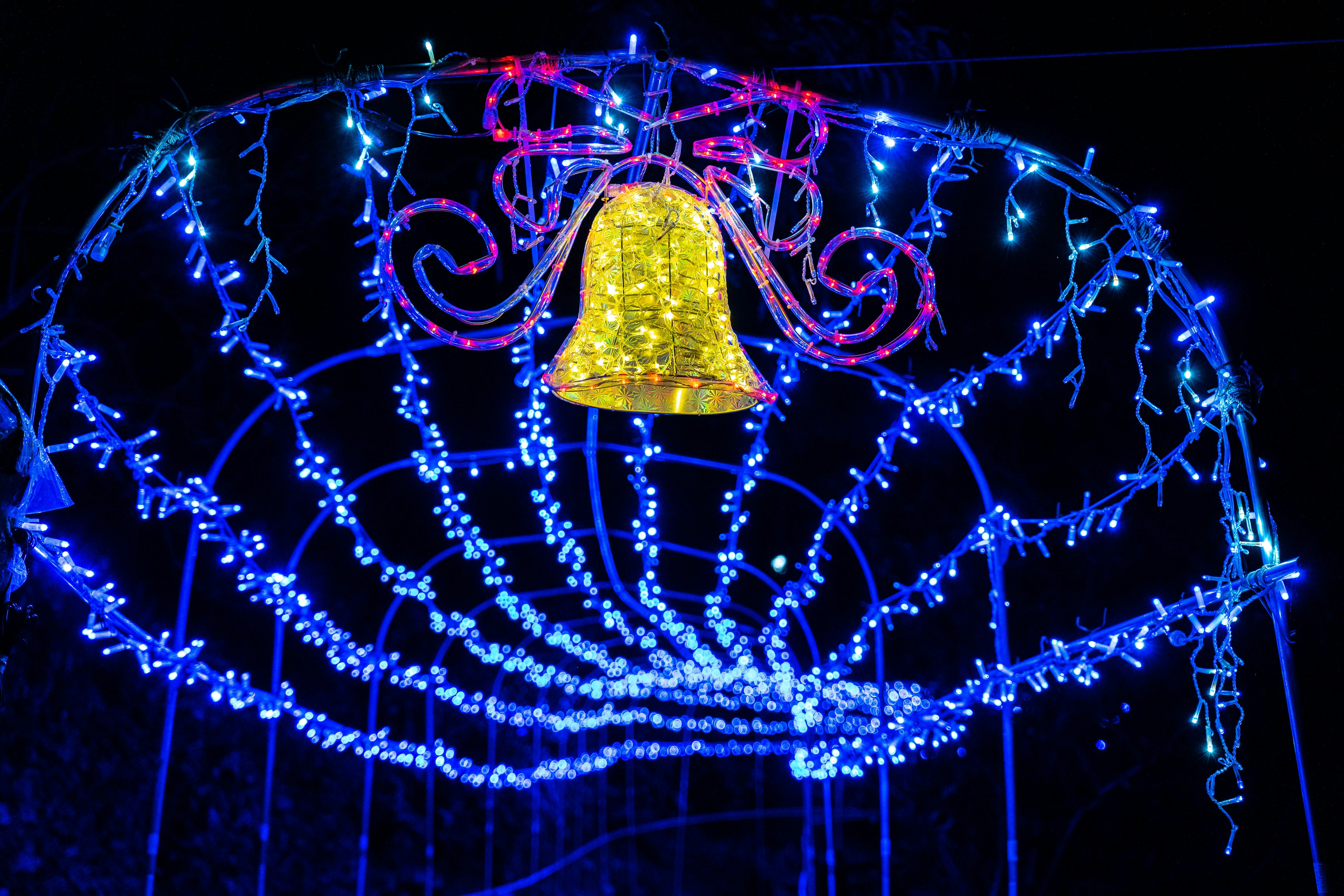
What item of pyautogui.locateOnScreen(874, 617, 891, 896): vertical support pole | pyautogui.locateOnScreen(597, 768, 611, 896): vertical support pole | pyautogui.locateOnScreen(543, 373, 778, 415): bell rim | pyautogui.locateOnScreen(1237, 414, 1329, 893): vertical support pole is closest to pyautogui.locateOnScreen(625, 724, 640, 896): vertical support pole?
pyautogui.locateOnScreen(597, 768, 611, 896): vertical support pole

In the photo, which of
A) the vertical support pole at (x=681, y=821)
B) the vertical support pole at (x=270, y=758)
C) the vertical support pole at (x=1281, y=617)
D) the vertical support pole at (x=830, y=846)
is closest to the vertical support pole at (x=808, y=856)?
the vertical support pole at (x=830, y=846)

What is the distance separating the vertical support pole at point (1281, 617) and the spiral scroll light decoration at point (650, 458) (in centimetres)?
1

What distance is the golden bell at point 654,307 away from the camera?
186cm

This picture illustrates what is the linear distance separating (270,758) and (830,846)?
123 inches

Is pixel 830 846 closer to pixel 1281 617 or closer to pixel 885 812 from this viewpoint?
pixel 885 812

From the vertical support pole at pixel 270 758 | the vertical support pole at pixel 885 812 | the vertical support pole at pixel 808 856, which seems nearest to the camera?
the vertical support pole at pixel 270 758

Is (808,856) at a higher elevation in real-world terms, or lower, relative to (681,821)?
lower

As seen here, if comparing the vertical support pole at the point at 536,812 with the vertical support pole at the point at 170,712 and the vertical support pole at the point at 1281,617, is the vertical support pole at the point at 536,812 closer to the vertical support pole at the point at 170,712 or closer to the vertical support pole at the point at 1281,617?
the vertical support pole at the point at 170,712

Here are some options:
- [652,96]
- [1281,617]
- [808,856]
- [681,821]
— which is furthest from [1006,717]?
[681,821]

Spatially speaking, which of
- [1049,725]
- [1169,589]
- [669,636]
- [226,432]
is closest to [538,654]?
[669,636]

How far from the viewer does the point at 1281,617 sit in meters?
2.32

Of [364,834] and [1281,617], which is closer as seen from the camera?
[1281,617]

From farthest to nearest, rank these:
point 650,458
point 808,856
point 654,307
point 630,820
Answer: point 630,820 → point 808,856 → point 650,458 → point 654,307

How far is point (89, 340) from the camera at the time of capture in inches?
127
